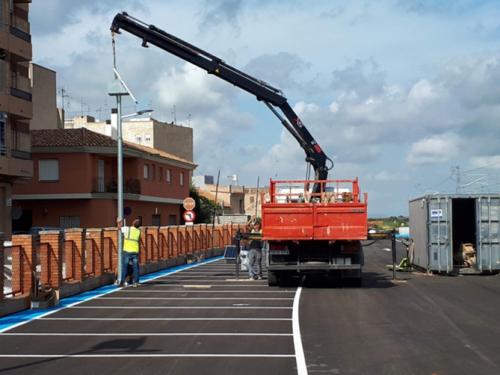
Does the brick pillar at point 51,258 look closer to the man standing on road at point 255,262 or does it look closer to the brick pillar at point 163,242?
the man standing on road at point 255,262

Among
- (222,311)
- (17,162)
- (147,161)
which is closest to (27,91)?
(17,162)

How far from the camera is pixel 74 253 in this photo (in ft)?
59.9

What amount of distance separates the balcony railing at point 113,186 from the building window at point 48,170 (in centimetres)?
251

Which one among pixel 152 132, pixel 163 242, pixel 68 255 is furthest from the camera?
pixel 152 132

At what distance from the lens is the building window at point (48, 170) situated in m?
47.0

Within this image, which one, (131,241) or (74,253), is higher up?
(131,241)

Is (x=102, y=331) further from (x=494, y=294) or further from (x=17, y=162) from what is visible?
(x=17, y=162)

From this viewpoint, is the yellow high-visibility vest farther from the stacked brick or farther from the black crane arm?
the black crane arm

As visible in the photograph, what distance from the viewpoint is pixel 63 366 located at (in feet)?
29.7

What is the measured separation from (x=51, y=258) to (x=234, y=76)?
12.6m

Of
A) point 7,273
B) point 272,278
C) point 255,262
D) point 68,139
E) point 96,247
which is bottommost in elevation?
point 272,278

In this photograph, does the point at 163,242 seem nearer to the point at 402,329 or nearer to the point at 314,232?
the point at 314,232

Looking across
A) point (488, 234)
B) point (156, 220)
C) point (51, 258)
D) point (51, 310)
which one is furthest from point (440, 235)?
point (156, 220)

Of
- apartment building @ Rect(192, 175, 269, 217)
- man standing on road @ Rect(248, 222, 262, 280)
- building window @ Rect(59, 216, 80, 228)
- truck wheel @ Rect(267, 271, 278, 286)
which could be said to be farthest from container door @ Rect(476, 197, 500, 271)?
apartment building @ Rect(192, 175, 269, 217)
